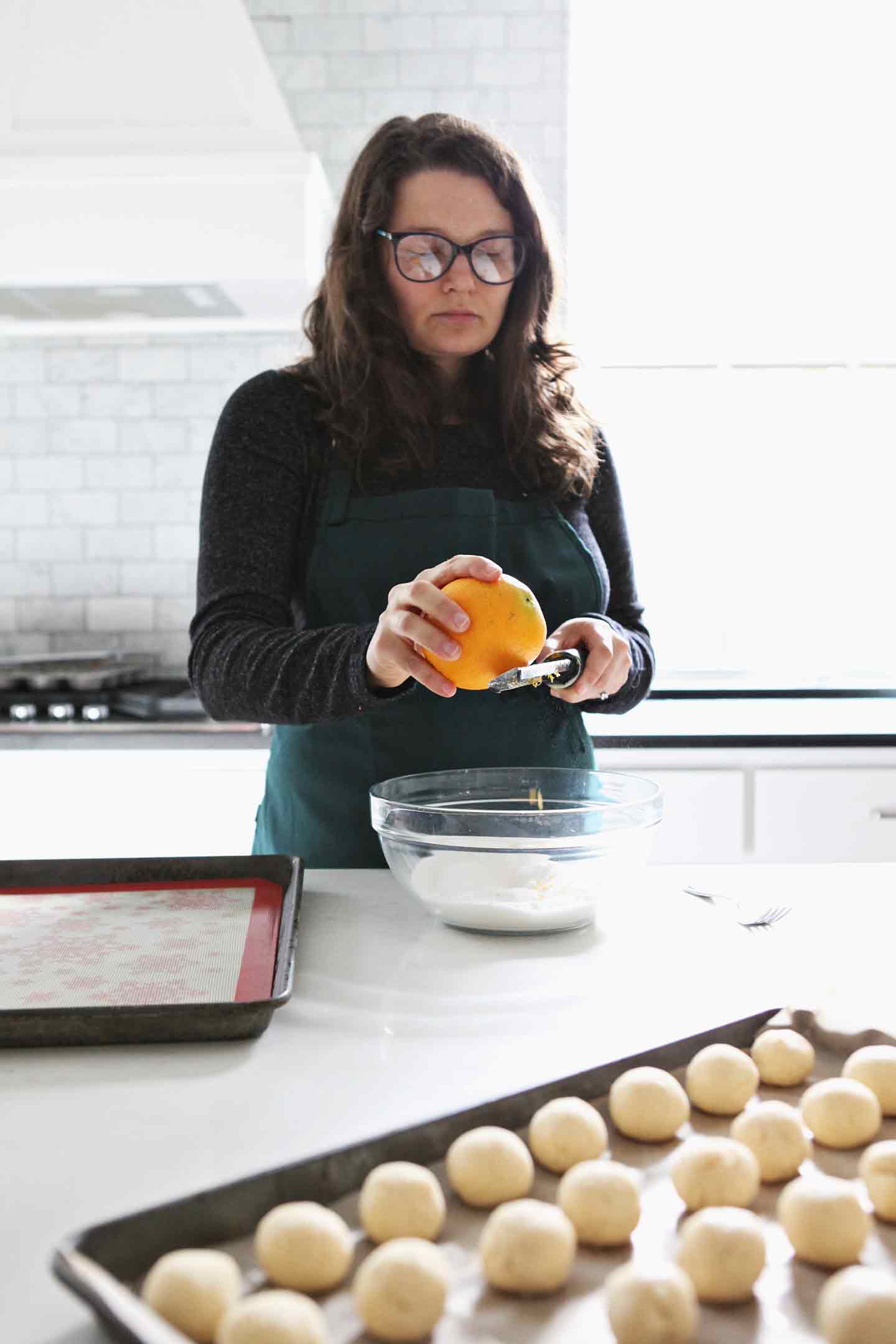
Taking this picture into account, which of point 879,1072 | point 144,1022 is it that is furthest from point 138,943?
point 879,1072

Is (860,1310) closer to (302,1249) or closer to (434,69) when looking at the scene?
(302,1249)

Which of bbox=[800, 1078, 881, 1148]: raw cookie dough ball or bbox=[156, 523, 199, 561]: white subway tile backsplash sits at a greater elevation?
Result: bbox=[156, 523, 199, 561]: white subway tile backsplash

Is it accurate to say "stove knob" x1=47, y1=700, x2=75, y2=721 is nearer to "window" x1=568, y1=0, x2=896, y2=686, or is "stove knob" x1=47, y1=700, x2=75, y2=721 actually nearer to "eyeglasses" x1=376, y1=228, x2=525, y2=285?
"eyeglasses" x1=376, y1=228, x2=525, y2=285

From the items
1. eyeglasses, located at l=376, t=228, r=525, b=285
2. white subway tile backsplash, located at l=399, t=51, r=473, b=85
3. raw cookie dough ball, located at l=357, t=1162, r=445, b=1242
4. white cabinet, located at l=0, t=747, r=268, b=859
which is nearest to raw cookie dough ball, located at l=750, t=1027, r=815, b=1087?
raw cookie dough ball, located at l=357, t=1162, r=445, b=1242

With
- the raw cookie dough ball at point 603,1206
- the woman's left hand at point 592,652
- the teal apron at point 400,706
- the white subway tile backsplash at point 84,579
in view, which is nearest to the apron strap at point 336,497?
the teal apron at point 400,706

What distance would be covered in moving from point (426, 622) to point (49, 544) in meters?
2.40

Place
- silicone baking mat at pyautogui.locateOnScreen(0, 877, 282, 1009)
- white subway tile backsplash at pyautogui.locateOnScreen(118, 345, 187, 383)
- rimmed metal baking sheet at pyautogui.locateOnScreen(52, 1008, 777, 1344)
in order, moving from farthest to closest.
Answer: white subway tile backsplash at pyautogui.locateOnScreen(118, 345, 187, 383), silicone baking mat at pyautogui.locateOnScreen(0, 877, 282, 1009), rimmed metal baking sheet at pyautogui.locateOnScreen(52, 1008, 777, 1344)

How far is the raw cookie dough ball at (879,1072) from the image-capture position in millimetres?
604

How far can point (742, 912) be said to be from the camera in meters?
0.96

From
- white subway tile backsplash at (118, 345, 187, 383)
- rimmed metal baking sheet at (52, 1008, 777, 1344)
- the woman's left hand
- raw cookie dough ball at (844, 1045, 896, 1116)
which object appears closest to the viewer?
rimmed metal baking sheet at (52, 1008, 777, 1344)

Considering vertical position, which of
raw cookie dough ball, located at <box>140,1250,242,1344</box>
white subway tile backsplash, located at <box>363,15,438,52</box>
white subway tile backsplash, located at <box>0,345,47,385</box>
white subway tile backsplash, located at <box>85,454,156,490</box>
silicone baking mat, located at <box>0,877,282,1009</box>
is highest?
white subway tile backsplash, located at <box>363,15,438,52</box>

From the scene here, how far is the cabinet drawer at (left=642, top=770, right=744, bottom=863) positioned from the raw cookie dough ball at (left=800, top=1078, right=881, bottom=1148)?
1.46m

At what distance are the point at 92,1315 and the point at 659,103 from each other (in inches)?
133

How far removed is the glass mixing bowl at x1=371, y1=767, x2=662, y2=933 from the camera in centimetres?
84
